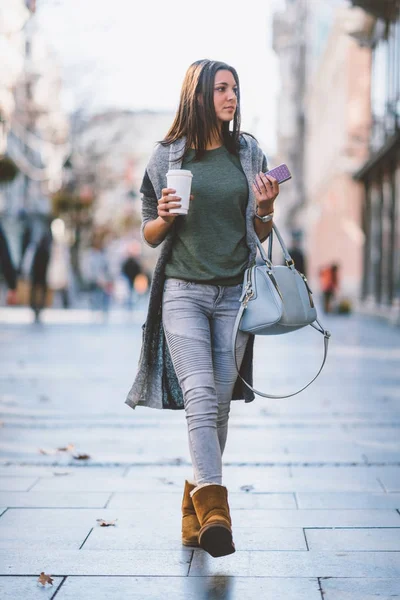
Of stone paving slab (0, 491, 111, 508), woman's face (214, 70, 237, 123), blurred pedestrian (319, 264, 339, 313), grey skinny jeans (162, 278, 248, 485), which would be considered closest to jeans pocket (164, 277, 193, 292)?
grey skinny jeans (162, 278, 248, 485)

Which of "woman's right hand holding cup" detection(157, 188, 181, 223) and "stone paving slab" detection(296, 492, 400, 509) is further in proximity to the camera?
"stone paving slab" detection(296, 492, 400, 509)

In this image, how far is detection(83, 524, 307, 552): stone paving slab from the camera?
4473 mm

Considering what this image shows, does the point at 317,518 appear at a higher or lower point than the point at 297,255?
higher

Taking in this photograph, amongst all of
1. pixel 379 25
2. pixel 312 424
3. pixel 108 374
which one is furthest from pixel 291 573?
pixel 379 25

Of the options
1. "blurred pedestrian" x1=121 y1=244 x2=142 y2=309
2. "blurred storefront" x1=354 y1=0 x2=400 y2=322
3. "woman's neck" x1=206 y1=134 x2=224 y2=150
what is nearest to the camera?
"woman's neck" x1=206 y1=134 x2=224 y2=150

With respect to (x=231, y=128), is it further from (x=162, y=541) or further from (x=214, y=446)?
(x=162, y=541)

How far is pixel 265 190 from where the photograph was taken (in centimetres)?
416

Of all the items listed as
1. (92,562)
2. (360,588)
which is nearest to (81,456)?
(92,562)

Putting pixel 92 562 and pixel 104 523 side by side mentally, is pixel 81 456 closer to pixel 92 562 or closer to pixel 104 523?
pixel 104 523

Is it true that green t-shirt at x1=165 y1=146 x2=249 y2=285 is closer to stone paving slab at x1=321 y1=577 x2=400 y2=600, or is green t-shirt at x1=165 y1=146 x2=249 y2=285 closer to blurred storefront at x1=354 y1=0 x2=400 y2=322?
stone paving slab at x1=321 y1=577 x2=400 y2=600

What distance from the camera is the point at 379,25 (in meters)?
28.2

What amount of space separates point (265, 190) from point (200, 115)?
42 cm

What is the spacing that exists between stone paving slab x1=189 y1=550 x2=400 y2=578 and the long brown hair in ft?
5.11

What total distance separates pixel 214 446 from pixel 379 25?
25.5 meters
